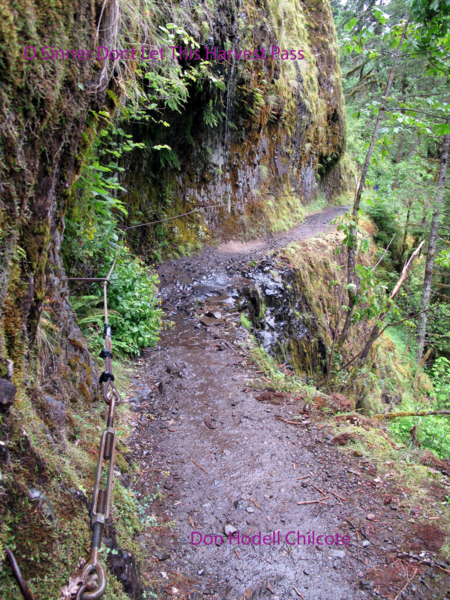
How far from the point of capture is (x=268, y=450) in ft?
12.1

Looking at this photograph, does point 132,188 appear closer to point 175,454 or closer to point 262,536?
point 175,454

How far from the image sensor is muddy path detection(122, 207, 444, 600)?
7.73 ft

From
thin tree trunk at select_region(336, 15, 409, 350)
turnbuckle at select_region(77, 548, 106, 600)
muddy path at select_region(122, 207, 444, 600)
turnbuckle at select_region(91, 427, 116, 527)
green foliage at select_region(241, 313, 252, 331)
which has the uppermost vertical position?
thin tree trunk at select_region(336, 15, 409, 350)

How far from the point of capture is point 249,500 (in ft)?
10.1

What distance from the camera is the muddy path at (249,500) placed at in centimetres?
236

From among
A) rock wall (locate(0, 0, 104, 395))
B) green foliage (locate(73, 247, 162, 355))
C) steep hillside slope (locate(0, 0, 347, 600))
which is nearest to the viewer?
steep hillside slope (locate(0, 0, 347, 600))

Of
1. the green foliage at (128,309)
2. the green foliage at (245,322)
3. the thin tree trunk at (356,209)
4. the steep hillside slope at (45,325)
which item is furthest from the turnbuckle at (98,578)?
the green foliage at (245,322)

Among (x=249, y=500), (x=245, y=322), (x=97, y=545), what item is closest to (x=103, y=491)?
(x=97, y=545)

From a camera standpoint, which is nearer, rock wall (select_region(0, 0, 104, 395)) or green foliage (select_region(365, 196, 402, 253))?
rock wall (select_region(0, 0, 104, 395))

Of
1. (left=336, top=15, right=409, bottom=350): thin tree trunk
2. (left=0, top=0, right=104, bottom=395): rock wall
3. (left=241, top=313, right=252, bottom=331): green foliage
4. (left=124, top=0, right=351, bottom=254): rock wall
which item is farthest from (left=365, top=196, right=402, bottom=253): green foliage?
(left=0, top=0, right=104, bottom=395): rock wall

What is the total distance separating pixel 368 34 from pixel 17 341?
5.67 m

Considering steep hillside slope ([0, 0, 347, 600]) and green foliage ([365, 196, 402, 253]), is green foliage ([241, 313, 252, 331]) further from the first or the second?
green foliage ([365, 196, 402, 253])

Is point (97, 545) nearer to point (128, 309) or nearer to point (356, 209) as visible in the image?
point (128, 309)

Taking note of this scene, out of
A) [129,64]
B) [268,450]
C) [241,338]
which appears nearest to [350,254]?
[241,338]
